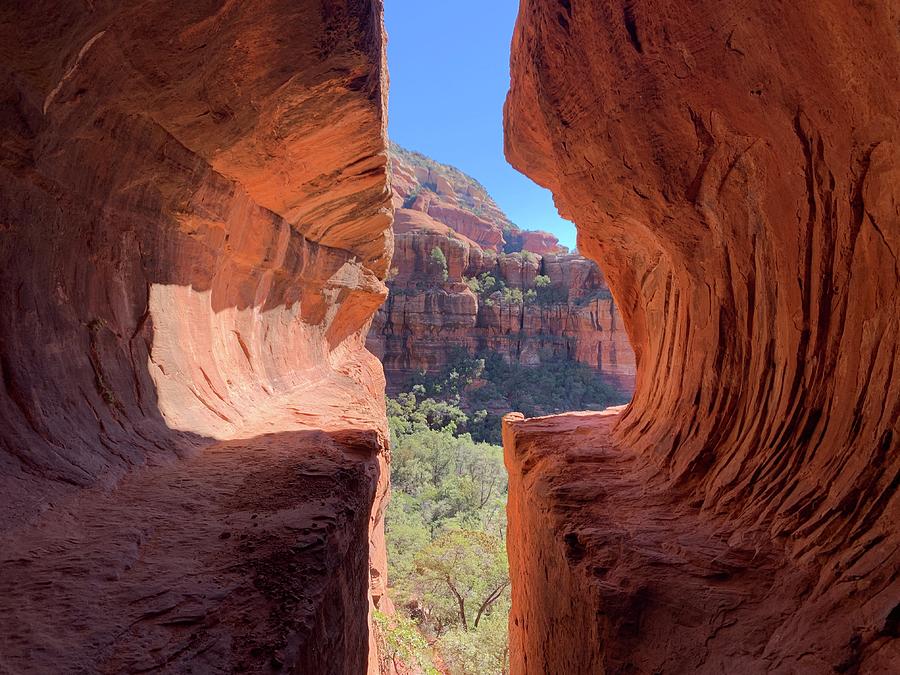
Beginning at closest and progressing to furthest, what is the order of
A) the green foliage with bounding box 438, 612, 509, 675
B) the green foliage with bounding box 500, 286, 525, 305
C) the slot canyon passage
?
the slot canyon passage < the green foliage with bounding box 438, 612, 509, 675 < the green foliage with bounding box 500, 286, 525, 305

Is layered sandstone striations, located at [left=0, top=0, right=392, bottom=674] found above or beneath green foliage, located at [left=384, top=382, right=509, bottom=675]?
above

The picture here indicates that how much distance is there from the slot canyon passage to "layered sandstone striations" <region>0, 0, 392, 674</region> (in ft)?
0.07

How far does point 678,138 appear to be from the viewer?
3.64 metres

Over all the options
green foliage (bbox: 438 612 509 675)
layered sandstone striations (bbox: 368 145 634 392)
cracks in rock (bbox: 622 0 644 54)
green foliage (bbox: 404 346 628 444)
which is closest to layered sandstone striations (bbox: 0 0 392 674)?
cracks in rock (bbox: 622 0 644 54)

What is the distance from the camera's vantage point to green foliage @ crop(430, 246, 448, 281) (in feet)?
115

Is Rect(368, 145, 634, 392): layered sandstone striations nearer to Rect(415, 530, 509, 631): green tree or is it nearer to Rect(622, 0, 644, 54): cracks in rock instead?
Rect(415, 530, 509, 631): green tree

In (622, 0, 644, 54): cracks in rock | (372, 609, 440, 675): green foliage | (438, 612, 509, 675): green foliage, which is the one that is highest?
(622, 0, 644, 54): cracks in rock

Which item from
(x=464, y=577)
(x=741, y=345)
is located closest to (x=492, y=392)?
(x=464, y=577)

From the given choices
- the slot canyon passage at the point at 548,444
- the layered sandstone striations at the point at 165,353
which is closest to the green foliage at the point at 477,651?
the slot canyon passage at the point at 548,444

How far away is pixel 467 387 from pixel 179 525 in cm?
3198

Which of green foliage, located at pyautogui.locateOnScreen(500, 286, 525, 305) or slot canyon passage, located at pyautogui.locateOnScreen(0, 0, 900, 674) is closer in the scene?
slot canyon passage, located at pyautogui.locateOnScreen(0, 0, 900, 674)

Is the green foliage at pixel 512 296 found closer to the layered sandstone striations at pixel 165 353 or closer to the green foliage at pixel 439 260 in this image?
the green foliage at pixel 439 260

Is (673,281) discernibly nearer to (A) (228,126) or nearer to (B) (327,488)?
(B) (327,488)

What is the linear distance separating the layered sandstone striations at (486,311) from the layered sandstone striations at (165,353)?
27.7m
